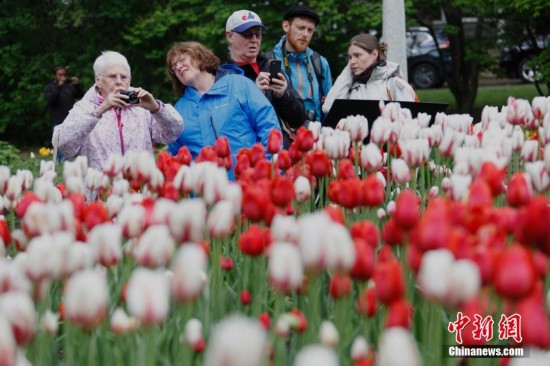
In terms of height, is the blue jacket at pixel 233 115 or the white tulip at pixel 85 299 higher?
the white tulip at pixel 85 299

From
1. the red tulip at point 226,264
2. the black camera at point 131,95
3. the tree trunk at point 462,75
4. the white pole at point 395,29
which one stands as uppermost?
the black camera at point 131,95

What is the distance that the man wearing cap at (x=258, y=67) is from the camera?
6.24m

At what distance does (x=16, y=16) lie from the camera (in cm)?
2139

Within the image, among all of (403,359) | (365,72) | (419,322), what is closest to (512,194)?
(419,322)

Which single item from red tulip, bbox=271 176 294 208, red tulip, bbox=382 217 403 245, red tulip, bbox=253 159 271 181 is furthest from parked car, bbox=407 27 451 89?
red tulip, bbox=382 217 403 245

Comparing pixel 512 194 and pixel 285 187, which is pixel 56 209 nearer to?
pixel 285 187

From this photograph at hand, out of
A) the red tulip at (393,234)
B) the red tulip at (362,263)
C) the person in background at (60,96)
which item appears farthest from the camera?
the person in background at (60,96)

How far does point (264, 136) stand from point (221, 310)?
10.2 feet

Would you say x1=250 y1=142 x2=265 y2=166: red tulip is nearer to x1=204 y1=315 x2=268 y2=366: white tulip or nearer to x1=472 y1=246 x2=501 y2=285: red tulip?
x1=472 y1=246 x2=501 y2=285: red tulip

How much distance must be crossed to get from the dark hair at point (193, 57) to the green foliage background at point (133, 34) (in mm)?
10680

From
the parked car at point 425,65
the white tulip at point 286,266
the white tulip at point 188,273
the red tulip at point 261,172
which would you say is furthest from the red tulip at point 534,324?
the parked car at point 425,65

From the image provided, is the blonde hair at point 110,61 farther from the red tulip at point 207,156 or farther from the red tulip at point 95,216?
the red tulip at point 95,216

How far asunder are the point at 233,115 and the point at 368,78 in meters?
1.29

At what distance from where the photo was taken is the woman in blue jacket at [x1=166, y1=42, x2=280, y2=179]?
19.5 ft
